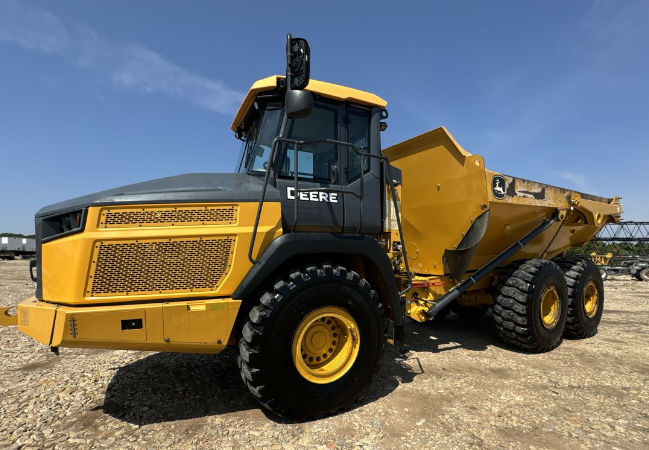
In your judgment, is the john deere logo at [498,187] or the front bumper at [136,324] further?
the john deere logo at [498,187]

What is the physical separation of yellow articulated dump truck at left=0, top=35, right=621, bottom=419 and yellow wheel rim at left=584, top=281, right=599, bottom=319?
393 centimetres

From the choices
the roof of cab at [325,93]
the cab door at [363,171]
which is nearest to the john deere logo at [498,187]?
the cab door at [363,171]

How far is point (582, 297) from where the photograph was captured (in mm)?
6047

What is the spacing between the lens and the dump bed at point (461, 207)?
16.5 feet

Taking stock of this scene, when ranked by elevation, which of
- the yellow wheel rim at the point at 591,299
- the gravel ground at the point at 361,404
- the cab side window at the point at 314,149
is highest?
the cab side window at the point at 314,149

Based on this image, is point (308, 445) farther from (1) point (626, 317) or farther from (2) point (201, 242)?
(1) point (626, 317)

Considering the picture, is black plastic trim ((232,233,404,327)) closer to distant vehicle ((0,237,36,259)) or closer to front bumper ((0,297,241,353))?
front bumper ((0,297,241,353))

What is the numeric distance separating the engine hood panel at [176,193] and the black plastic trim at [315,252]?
408mm

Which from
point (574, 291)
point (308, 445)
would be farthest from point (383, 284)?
point (574, 291)

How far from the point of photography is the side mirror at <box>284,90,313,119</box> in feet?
9.64

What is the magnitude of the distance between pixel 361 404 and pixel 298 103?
2.66m

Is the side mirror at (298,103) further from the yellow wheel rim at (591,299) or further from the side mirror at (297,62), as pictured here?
the yellow wheel rim at (591,299)

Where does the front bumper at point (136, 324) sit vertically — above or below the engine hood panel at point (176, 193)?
below

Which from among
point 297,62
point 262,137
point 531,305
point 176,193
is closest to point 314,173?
point 262,137
